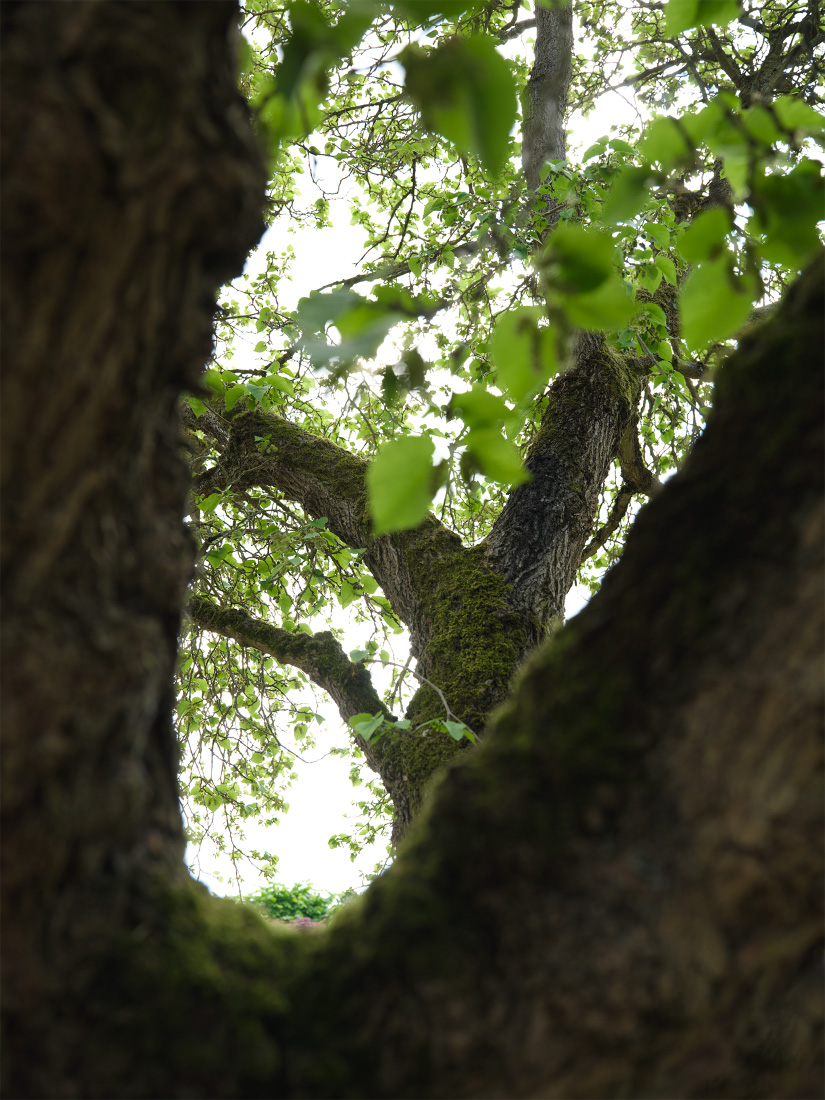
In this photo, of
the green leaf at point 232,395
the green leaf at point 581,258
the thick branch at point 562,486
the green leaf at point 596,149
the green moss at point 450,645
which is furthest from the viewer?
the thick branch at point 562,486

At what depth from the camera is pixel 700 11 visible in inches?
52.1

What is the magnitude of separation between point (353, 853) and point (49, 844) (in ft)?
18.9

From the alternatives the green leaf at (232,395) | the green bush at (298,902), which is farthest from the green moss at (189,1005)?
the green bush at (298,902)

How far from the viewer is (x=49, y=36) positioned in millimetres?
745

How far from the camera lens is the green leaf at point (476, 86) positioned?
832 mm

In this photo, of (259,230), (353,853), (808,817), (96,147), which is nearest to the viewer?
(96,147)

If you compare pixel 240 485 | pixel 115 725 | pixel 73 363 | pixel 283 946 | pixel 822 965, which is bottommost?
pixel 822 965

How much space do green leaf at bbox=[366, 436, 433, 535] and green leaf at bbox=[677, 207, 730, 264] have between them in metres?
0.52

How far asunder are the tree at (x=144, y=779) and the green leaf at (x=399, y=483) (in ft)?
0.88

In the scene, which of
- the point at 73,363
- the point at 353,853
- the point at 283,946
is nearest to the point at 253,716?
the point at 353,853

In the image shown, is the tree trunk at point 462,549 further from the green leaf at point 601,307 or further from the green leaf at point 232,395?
the green leaf at point 601,307

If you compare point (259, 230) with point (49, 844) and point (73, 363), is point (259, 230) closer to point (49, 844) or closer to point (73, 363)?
point (73, 363)

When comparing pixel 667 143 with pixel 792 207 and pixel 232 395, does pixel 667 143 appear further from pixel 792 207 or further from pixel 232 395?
pixel 232 395

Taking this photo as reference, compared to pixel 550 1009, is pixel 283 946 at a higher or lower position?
higher
